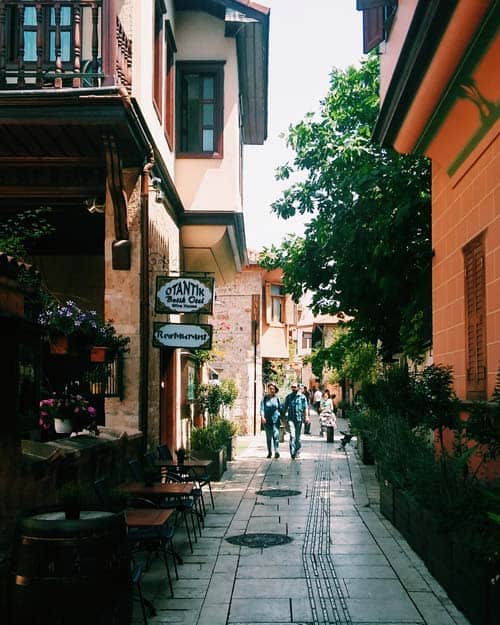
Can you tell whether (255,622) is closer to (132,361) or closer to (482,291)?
(482,291)

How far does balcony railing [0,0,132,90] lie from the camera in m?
9.50

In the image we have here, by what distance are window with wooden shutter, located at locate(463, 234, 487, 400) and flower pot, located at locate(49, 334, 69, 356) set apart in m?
4.58

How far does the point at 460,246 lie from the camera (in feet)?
32.0

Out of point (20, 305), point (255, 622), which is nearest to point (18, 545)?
point (20, 305)

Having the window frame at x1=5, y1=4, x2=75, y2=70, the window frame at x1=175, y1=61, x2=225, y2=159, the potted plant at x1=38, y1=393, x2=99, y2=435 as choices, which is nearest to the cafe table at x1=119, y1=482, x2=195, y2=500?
the potted plant at x1=38, y1=393, x2=99, y2=435

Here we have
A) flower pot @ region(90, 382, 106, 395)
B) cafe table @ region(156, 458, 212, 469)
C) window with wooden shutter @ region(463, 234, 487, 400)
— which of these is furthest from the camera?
cafe table @ region(156, 458, 212, 469)

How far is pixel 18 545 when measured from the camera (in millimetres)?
4590

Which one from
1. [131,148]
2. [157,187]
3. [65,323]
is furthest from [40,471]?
[157,187]

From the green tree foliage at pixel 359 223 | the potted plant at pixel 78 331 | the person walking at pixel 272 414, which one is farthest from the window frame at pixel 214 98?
the person walking at pixel 272 414

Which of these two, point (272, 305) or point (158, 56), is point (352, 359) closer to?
point (272, 305)

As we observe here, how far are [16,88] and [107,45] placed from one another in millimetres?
1166

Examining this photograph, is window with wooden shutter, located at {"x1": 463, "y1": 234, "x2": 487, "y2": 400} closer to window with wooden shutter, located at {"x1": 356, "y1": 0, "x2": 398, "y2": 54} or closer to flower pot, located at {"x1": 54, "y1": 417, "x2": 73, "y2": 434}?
window with wooden shutter, located at {"x1": 356, "y1": 0, "x2": 398, "y2": 54}

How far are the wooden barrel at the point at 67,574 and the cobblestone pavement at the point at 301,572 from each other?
6.18 ft

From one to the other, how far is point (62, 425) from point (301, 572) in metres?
2.92
